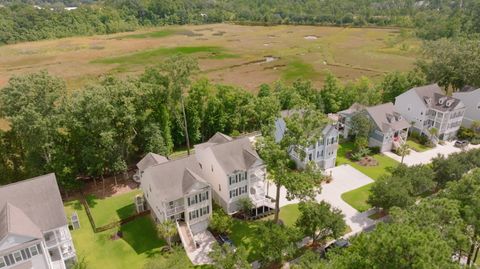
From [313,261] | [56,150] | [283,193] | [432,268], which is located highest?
[432,268]

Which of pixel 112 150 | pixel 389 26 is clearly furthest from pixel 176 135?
pixel 389 26

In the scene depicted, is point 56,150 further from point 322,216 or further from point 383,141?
point 383,141

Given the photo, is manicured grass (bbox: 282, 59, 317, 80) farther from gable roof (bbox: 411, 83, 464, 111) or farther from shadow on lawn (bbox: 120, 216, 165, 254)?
shadow on lawn (bbox: 120, 216, 165, 254)

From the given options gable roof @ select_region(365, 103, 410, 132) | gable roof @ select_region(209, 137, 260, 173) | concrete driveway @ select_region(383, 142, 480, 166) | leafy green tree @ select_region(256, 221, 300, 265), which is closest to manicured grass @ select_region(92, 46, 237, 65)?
gable roof @ select_region(365, 103, 410, 132)

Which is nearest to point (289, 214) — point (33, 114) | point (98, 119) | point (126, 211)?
point (126, 211)

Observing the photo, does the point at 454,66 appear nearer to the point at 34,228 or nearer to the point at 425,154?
the point at 425,154

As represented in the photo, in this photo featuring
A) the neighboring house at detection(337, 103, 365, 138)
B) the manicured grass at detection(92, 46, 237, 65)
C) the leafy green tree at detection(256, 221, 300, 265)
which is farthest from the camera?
the manicured grass at detection(92, 46, 237, 65)
